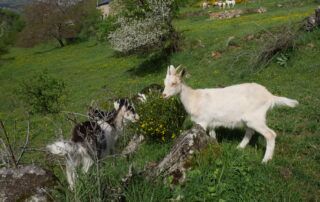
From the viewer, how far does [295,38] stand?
62.1 ft

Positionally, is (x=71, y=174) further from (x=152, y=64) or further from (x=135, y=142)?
(x=152, y=64)

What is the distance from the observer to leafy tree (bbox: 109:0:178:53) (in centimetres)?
2622

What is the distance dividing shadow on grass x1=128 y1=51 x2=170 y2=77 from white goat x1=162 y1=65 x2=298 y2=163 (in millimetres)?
16758

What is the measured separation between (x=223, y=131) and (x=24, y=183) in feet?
17.3

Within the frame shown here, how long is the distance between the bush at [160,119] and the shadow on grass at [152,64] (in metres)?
16.0

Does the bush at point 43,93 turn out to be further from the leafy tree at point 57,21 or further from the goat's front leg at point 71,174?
the leafy tree at point 57,21

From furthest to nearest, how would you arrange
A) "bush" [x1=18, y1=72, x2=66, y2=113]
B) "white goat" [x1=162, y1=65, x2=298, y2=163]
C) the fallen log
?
the fallen log → "bush" [x1=18, y1=72, x2=66, y2=113] → "white goat" [x1=162, y1=65, x2=298, y2=163]

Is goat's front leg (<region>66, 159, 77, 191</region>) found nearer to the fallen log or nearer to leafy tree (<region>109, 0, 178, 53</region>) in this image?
the fallen log

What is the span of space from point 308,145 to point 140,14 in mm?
20428

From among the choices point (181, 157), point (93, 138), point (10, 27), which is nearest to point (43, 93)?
point (93, 138)

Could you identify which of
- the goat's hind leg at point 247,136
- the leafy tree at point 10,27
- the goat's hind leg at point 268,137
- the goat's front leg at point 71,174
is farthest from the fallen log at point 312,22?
the leafy tree at point 10,27

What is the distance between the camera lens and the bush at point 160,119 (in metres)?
→ 9.59

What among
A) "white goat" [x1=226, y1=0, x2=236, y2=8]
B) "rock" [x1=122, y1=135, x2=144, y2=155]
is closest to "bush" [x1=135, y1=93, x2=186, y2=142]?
"rock" [x1=122, y1=135, x2=144, y2=155]

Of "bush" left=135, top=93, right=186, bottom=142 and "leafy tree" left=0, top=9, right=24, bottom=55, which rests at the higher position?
"bush" left=135, top=93, right=186, bottom=142
